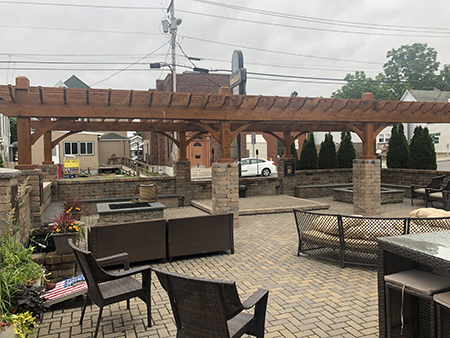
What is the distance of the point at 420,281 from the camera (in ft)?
8.69

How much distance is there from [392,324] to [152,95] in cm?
778

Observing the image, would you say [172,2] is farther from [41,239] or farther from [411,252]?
[411,252]

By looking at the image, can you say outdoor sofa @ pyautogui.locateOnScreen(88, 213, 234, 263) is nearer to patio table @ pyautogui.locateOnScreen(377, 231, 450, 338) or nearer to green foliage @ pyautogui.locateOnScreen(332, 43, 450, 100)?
patio table @ pyautogui.locateOnScreen(377, 231, 450, 338)

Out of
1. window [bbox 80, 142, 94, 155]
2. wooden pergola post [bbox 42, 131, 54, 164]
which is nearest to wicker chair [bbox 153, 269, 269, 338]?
wooden pergola post [bbox 42, 131, 54, 164]

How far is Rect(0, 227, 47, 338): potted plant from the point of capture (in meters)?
2.70

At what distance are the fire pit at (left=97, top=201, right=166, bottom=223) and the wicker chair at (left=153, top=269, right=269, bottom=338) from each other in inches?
265

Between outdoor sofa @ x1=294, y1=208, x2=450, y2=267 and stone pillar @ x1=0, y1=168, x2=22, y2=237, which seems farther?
outdoor sofa @ x1=294, y1=208, x2=450, y2=267

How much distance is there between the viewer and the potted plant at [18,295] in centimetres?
270

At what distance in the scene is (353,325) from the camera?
383cm

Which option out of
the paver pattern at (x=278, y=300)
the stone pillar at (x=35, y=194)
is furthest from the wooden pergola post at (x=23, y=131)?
the paver pattern at (x=278, y=300)

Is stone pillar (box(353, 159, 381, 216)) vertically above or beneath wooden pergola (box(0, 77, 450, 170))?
beneath

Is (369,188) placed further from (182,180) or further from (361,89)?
(361,89)

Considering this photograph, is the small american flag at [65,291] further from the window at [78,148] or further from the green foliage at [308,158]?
the window at [78,148]

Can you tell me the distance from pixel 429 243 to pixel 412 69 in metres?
54.1
